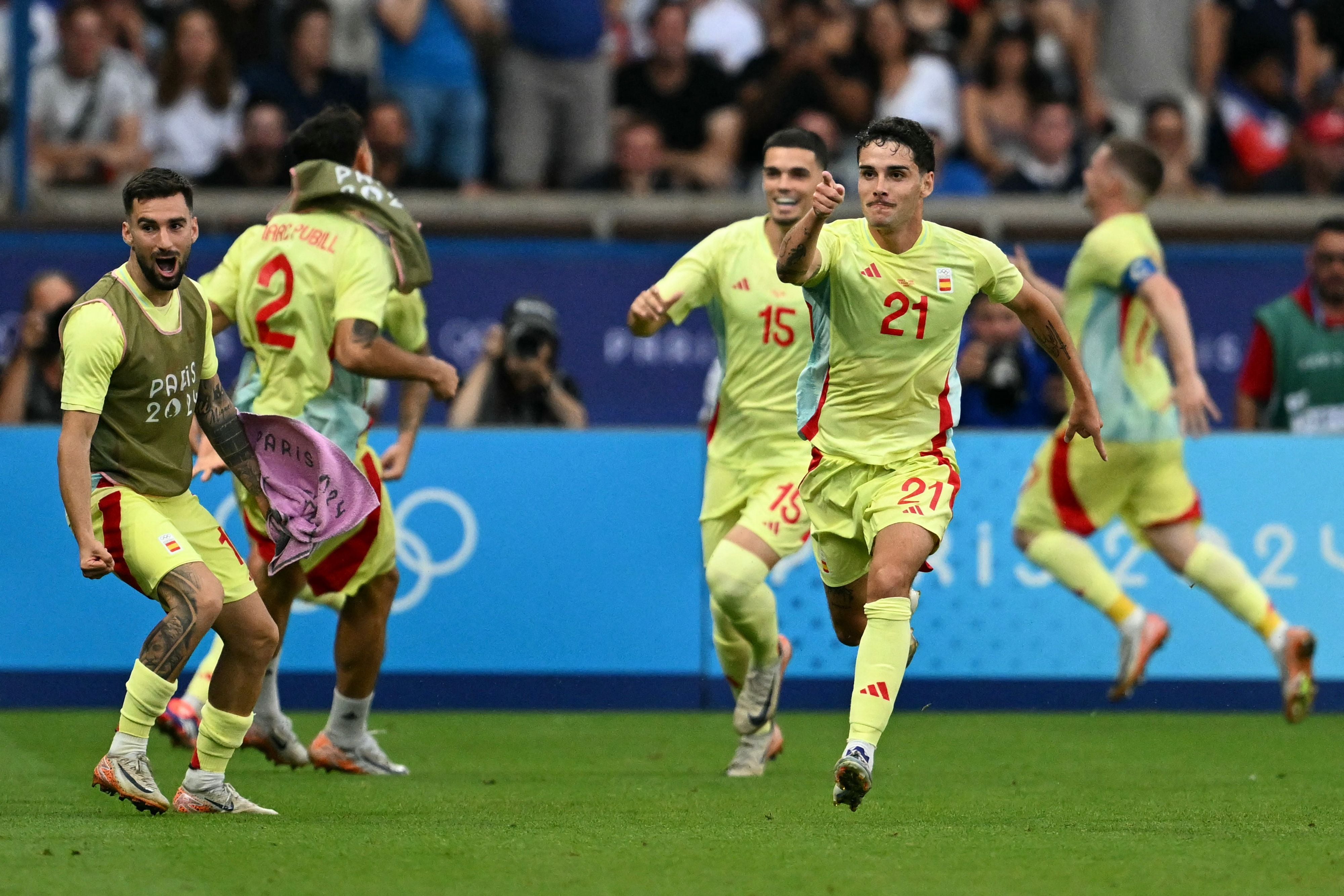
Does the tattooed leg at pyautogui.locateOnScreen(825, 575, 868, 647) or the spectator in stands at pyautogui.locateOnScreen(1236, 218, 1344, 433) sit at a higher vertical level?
the spectator in stands at pyautogui.locateOnScreen(1236, 218, 1344, 433)

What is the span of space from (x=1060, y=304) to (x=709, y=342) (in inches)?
140

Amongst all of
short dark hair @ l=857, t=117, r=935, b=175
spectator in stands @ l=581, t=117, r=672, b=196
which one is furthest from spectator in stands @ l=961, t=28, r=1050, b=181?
short dark hair @ l=857, t=117, r=935, b=175

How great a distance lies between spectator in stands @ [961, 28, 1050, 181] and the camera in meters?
15.9

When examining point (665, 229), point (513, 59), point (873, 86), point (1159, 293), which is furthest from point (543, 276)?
point (1159, 293)

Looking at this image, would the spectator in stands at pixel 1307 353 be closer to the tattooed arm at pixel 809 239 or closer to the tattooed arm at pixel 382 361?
the tattooed arm at pixel 809 239

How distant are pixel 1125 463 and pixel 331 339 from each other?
13.8 feet

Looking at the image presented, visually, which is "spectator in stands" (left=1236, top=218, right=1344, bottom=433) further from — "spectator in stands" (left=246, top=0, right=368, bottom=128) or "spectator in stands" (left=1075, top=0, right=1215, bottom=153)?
"spectator in stands" (left=246, top=0, right=368, bottom=128)

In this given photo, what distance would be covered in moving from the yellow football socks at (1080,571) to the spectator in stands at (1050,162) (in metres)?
5.26

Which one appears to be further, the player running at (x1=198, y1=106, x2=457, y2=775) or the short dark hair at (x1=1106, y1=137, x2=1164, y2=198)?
the short dark hair at (x1=1106, y1=137, x2=1164, y2=198)

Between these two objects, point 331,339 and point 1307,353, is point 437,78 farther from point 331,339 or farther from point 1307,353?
point 331,339

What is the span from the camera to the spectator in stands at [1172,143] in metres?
15.1

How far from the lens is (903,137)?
23.6ft

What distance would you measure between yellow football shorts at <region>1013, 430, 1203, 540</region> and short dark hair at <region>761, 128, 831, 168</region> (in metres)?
2.40

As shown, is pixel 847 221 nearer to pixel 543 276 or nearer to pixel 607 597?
pixel 607 597
